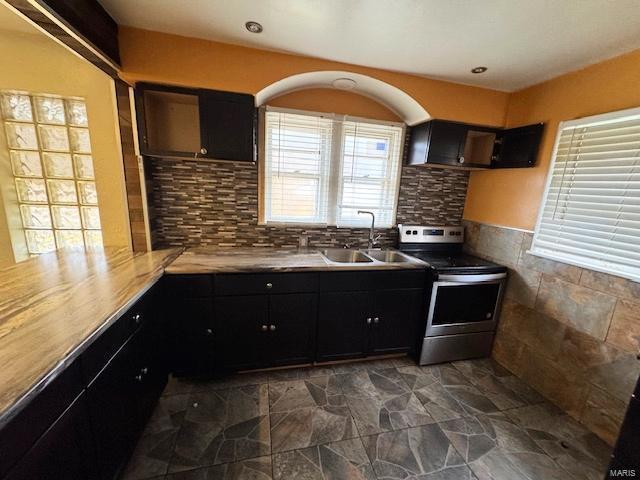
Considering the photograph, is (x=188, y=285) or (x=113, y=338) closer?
(x=113, y=338)

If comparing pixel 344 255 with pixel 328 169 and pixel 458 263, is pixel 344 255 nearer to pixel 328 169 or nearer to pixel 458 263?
pixel 328 169

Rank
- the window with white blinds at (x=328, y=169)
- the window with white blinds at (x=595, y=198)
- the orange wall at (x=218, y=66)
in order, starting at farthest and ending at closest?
the window with white blinds at (x=328, y=169), the orange wall at (x=218, y=66), the window with white blinds at (x=595, y=198)

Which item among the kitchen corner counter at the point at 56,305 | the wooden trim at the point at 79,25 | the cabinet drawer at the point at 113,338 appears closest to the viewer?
the kitchen corner counter at the point at 56,305

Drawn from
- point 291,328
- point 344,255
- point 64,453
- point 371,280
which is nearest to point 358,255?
point 344,255

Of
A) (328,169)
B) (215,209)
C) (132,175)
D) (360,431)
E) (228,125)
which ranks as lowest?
(360,431)

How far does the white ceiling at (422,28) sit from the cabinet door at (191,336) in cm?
176

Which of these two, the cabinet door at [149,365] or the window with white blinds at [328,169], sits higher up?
the window with white blinds at [328,169]

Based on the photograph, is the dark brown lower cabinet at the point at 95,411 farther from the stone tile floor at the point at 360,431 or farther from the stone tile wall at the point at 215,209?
the stone tile wall at the point at 215,209

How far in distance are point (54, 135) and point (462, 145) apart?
3318mm

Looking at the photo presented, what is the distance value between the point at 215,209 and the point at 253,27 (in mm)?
1329

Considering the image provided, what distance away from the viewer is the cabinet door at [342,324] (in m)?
2.02

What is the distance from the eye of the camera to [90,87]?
6.23 ft

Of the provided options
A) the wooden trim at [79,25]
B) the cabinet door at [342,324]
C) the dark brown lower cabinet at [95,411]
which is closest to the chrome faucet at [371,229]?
the cabinet door at [342,324]

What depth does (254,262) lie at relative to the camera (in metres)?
1.91
